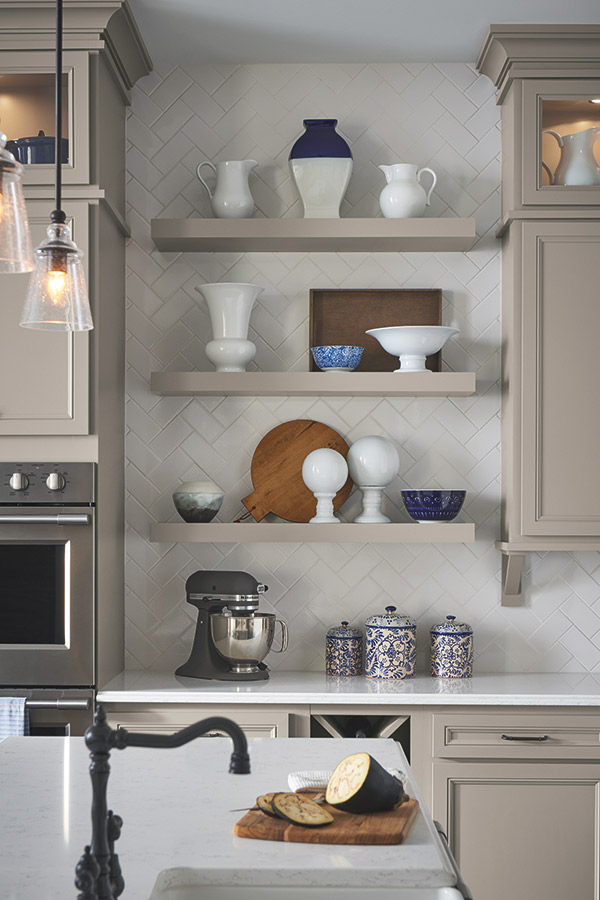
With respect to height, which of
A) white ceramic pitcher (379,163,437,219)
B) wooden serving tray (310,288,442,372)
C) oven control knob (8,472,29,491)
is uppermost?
white ceramic pitcher (379,163,437,219)

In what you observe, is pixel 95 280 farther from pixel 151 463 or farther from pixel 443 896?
pixel 443 896

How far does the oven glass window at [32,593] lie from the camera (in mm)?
2680

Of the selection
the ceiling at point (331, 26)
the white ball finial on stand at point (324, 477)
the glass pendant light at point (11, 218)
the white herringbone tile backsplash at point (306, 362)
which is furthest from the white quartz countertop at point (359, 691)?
the ceiling at point (331, 26)

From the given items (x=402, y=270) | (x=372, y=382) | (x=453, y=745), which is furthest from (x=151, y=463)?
(x=453, y=745)

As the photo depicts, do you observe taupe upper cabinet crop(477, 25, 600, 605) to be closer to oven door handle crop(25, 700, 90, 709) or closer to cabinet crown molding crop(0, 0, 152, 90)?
cabinet crown molding crop(0, 0, 152, 90)

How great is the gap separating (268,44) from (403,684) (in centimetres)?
218

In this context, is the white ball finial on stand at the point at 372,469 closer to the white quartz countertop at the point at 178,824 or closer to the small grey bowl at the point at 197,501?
the small grey bowl at the point at 197,501

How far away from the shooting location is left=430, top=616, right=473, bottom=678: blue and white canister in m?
2.89

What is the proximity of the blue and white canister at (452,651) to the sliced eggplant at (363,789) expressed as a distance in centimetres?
146

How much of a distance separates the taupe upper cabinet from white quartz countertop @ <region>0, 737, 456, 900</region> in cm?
122

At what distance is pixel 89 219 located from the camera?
2.72 meters

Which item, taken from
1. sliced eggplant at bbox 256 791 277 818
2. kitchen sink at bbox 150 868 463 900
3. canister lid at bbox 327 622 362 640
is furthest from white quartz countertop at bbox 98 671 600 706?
kitchen sink at bbox 150 868 463 900

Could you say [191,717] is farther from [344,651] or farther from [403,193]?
[403,193]

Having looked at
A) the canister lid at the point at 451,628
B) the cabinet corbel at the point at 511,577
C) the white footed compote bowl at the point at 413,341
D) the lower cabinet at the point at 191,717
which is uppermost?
the white footed compote bowl at the point at 413,341
